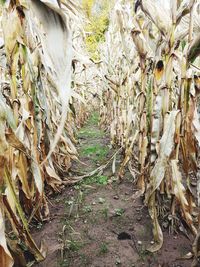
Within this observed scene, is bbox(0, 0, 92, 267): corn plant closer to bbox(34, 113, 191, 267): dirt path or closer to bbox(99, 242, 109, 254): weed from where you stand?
bbox(34, 113, 191, 267): dirt path

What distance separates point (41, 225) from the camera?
5.58ft

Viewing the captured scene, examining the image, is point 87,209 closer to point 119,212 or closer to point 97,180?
point 119,212

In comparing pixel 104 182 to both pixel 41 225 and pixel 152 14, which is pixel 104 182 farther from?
pixel 152 14

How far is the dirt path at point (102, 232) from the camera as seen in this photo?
4.55 ft

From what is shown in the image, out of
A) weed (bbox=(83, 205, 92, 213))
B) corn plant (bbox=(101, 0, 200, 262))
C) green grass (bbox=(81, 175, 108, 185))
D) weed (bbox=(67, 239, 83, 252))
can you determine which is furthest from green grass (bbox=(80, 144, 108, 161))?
weed (bbox=(67, 239, 83, 252))

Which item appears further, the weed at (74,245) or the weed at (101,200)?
the weed at (101,200)

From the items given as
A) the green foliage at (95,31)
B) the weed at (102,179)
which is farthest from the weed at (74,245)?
the green foliage at (95,31)

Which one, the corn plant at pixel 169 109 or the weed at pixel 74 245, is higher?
the corn plant at pixel 169 109

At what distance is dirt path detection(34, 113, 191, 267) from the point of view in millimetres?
1388

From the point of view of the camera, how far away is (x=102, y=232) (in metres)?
1.63

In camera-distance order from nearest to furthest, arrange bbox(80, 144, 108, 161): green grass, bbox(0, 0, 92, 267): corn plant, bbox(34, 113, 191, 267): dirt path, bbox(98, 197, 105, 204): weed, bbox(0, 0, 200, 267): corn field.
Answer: bbox(0, 0, 92, 267): corn plant → bbox(0, 0, 200, 267): corn field → bbox(34, 113, 191, 267): dirt path → bbox(98, 197, 105, 204): weed → bbox(80, 144, 108, 161): green grass

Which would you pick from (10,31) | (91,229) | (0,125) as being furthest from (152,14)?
(91,229)

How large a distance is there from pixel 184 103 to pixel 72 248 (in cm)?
84

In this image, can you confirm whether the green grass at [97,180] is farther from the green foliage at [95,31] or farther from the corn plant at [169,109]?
the green foliage at [95,31]
